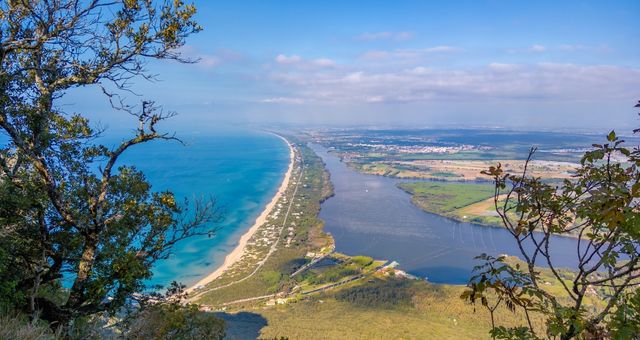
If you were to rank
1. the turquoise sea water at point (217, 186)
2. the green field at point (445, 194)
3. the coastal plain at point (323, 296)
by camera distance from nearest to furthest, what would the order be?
the coastal plain at point (323, 296), the turquoise sea water at point (217, 186), the green field at point (445, 194)

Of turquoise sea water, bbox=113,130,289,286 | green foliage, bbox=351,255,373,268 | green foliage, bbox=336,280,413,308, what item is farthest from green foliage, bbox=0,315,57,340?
green foliage, bbox=351,255,373,268

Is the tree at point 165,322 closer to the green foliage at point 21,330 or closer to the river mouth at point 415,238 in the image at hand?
the green foliage at point 21,330

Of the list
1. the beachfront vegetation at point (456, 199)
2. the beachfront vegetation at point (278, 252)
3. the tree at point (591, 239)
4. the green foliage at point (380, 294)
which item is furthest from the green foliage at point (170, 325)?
the beachfront vegetation at point (456, 199)

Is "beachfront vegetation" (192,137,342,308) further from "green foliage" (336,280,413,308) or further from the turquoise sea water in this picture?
"green foliage" (336,280,413,308)

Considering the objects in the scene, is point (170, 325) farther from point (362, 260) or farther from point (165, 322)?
point (362, 260)

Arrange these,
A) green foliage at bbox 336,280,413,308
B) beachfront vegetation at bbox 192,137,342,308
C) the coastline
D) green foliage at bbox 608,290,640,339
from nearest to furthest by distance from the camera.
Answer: green foliage at bbox 608,290,640,339
green foliage at bbox 336,280,413,308
beachfront vegetation at bbox 192,137,342,308
the coastline

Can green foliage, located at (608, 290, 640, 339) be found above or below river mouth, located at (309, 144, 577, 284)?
above

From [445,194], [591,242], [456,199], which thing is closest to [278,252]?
[456,199]
